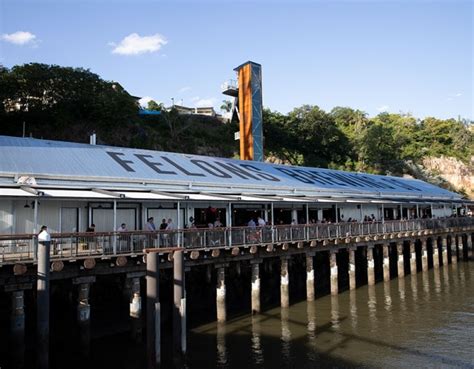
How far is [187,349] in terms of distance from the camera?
1512 centimetres

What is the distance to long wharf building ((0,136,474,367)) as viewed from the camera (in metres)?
13.2

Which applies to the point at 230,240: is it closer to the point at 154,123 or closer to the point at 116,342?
the point at 116,342

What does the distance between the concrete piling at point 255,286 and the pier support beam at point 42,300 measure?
9854 millimetres

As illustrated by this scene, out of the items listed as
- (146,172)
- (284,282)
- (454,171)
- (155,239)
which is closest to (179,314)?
(155,239)

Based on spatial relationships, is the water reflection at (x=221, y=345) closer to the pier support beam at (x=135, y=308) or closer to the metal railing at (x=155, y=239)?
the pier support beam at (x=135, y=308)

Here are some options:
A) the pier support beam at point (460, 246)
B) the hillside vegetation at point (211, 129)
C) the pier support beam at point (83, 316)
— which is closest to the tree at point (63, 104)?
the hillside vegetation at point (211, 129)

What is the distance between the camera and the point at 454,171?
74.9 metres

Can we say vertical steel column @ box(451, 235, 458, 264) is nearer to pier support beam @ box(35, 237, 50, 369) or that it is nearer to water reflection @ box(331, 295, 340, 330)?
water reflection @ box(331, 295, 340, 330)

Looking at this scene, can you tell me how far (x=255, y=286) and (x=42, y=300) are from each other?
10184 millimetres

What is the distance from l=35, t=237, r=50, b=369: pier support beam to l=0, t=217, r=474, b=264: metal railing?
114 cm

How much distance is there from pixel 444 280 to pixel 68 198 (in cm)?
2478

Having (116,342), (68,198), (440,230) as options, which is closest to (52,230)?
(68,198)

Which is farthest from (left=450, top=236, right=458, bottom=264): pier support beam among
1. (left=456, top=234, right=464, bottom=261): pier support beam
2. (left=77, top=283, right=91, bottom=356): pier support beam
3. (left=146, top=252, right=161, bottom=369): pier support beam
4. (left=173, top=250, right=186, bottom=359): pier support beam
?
(left=77, top=283, right=91, bottom=356): pier support beam

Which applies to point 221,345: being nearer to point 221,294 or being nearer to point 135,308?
point 221,294
